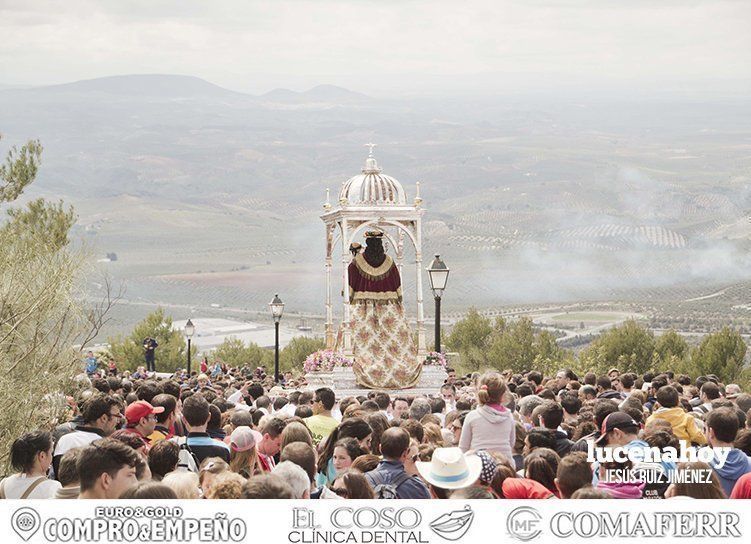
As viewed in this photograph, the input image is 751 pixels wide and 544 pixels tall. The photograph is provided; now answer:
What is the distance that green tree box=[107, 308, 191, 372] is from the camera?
63062mm

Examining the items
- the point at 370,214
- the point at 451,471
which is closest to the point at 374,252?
the point at 370,214

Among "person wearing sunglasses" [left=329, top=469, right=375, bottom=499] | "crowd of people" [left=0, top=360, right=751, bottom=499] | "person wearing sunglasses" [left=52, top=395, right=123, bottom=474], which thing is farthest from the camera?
"person wearing sunglasses" [left=52, top=395, right=123, bottom=474]

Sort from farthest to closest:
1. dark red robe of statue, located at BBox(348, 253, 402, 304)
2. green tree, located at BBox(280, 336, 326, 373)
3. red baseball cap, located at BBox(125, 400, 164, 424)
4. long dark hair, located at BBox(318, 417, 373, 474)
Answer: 1. green tree, located at BBox(280, 336, 326, 373)
2. dark red robe of statue, located at BBox(348, 253, 402, 304)
3. red baseball cap, located at BBox(125, 400, 164, 424)
4. long dark hair, located at BBox(318, 417, 373, 474)

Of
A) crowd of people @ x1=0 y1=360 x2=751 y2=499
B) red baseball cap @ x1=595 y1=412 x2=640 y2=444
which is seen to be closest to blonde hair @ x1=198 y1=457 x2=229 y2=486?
crowd of people @ x1=0 y1=360 x2=751 y2=499

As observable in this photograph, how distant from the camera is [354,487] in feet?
28.8

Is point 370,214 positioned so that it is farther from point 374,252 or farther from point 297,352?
point 297,352

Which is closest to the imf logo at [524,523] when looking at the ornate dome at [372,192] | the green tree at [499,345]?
the ornate dome at [372,192]

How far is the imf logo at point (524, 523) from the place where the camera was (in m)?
8.19

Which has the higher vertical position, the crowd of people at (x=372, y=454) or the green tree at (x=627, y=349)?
the green tree at (x=627, y=349)

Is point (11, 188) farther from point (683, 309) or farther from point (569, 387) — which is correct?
point (683, 309)

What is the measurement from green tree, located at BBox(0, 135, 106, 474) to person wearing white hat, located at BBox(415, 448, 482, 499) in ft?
15.8

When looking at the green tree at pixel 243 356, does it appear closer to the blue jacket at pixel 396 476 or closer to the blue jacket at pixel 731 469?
the blue jacket at pixel 731 469

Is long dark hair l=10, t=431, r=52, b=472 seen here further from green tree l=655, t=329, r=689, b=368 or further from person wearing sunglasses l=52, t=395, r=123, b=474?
green tree l=655, t=329, r=689, b=368

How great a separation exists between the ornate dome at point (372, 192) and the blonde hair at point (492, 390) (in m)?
16.3
